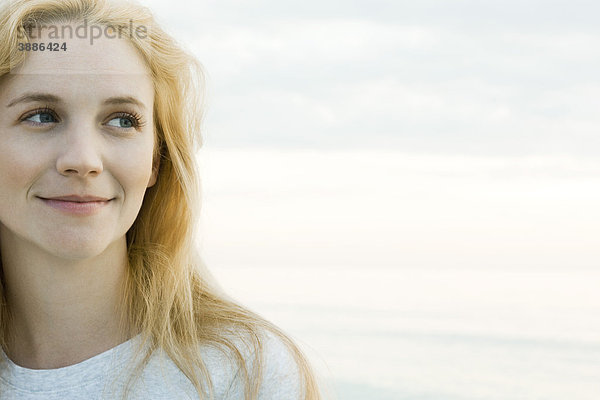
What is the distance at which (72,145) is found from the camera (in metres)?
2.46

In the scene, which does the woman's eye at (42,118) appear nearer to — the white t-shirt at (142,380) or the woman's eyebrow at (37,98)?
the woman's eyebrow at (37,98)

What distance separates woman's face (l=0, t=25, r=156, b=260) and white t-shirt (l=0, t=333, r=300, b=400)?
32cm

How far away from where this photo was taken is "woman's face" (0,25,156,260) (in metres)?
2.47

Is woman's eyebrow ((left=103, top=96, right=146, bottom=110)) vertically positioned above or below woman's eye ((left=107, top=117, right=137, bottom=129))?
above

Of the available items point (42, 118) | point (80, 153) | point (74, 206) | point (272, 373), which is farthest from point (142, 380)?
point (42, 118)

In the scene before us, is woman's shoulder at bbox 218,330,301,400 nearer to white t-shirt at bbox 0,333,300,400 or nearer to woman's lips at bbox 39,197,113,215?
white t-shirt at bbox 0,333,300,400

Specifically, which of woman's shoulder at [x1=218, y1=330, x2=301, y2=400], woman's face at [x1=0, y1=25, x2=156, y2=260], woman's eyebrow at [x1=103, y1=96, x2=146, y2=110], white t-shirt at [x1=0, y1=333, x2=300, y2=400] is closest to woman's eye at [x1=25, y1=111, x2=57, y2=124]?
woman's face at [x1=0, y1=25, x2=156, y2=260]

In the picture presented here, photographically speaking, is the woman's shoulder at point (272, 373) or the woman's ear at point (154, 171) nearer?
the woman's shoulder at point (272, 373)

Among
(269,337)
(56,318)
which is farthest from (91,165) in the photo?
(269,337)

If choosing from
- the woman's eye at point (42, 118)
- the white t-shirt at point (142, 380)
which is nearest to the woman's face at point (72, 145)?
the woman's eye at point (42, 118)

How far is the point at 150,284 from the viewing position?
9.20 ft

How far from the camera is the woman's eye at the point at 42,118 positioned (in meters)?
2.50

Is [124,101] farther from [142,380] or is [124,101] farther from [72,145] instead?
[142,380]

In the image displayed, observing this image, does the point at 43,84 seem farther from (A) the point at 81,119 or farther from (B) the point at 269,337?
(B) the point at 269,337
